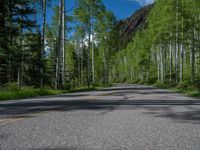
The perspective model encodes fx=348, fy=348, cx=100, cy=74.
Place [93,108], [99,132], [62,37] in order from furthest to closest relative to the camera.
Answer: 1. [62,37]
2. [93,108]
3. [99,132]

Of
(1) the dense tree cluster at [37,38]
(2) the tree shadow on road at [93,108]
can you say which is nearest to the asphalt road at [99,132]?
(2) the tree shadow on road at [93,108]

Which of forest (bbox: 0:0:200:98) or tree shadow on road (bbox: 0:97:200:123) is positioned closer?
tree shadow on road (bbox: 0:97:200:123)

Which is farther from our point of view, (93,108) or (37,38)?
(37,38)

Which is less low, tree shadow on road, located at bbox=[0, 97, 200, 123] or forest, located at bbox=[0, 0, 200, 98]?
forest, located at bbox=[0, 0, 200, 98]

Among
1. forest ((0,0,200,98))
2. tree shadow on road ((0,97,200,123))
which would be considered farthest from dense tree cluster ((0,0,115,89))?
tree shadow on road ((0,97,200,123))

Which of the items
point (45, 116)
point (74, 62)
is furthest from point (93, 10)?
point (45, 116)

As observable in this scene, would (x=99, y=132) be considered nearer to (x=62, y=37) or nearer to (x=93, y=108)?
(x=93, y=108)

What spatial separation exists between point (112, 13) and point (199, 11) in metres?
26.3

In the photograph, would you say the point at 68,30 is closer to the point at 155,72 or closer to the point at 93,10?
the point at 93,10

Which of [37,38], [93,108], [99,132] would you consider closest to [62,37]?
[37,38]

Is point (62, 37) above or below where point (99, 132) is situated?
above

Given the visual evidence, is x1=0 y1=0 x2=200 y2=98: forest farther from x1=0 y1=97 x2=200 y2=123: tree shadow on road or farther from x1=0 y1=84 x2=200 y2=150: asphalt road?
x1=0 y1=84 x2=200 y2=150: asphalt road

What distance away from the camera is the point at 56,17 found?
46.2m

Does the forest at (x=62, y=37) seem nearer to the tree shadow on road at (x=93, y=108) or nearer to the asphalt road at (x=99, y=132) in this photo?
the tree shadow on road at (x=93, y=108)
